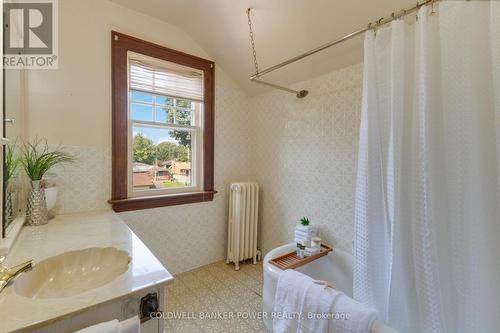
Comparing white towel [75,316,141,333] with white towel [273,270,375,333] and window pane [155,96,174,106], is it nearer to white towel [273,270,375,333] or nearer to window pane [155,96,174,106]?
white towel [273,270,375,333]

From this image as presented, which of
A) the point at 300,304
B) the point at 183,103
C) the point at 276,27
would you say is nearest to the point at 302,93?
the point at 276,27

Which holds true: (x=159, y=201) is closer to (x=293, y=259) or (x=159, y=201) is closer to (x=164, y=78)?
(x=164, y=78)

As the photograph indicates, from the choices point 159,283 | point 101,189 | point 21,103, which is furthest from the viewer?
point 101,189

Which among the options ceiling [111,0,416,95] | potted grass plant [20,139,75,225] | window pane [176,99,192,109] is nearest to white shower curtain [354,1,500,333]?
ceiling [111,0,416,95]

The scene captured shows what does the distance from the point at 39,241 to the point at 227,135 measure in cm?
184

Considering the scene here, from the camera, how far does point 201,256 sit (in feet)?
8.13

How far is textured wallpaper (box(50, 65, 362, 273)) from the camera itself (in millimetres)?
1811

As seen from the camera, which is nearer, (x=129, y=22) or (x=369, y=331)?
(x=369, y=331)

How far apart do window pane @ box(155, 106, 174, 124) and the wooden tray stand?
1695 millimetres

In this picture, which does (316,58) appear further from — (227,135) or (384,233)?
(384,233)

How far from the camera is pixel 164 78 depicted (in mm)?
2197

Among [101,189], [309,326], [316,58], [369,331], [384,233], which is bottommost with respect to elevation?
[309,326]

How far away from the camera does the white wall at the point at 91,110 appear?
5.45 ft

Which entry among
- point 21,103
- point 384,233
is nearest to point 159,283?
point 384,233
